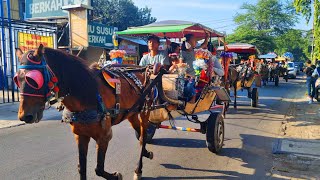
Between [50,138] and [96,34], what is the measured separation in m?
9.40

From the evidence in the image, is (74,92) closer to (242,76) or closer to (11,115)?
(11,115)

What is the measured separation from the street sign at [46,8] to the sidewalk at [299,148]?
11.7 meters

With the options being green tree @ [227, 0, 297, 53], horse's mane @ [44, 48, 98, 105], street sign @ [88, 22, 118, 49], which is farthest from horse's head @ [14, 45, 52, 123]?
green tree @ [227, 0, 297, 53]

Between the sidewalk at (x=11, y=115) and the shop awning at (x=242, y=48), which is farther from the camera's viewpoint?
the shop awning at (x=242, y=48)

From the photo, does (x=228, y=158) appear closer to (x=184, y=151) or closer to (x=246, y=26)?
(x=184, y=151)

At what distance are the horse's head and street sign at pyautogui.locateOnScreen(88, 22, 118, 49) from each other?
40.0 ft

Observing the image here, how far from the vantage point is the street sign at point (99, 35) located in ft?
48.9

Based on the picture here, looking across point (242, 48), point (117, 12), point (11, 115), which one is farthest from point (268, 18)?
point (11, 115)

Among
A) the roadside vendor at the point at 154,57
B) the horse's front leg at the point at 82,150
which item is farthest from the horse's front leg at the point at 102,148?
the roadside vendor at the point at 154,57

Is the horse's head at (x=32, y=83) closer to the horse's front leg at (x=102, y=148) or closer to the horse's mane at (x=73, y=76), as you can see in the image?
the horse's mane at (x=73, y=76)

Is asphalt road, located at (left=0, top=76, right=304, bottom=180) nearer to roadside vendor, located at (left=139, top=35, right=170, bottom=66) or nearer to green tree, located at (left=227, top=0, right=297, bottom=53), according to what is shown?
roadside vendor, located at (left=139, top=35, right=170, bottom=66)

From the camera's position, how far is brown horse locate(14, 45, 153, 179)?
2822 millimetres

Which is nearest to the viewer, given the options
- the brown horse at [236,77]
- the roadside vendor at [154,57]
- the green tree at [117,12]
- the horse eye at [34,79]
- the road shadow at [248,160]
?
the horse eye at [34,79]

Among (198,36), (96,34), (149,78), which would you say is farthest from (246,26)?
(149,78)
